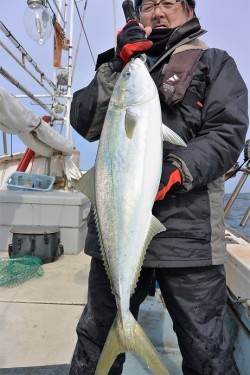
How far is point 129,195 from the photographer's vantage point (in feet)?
5.08

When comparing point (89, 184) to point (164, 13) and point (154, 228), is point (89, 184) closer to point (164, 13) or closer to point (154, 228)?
point (154, 228)

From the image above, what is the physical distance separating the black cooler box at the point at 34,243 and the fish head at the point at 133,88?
346cm

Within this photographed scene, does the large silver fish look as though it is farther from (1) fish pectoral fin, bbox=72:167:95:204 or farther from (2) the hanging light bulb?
(2) the hanging light bulb

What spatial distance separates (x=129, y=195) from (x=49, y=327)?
204cm

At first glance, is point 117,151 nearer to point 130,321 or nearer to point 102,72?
point 102,72

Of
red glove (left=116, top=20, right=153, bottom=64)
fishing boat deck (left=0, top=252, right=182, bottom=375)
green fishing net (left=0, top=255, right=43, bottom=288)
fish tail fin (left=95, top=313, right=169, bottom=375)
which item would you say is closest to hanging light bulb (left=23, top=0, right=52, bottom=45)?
green fishing net (left=0, top=255, right=43, bottom=288)

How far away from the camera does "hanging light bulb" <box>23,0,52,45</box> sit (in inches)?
234

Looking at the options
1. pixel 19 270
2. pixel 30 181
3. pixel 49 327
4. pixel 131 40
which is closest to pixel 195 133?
pixel 131 40

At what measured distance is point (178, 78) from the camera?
1.83 meters

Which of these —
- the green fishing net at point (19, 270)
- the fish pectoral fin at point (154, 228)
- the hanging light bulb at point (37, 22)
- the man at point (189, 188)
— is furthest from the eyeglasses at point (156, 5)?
the hanging light bulb at point (37, 22)

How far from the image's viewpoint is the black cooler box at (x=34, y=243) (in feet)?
15.5

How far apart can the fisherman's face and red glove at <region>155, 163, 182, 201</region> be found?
39.3 inches

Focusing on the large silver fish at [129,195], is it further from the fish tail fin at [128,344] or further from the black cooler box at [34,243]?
the black cooler box at [34,243]

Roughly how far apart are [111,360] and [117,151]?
3.24 ft
